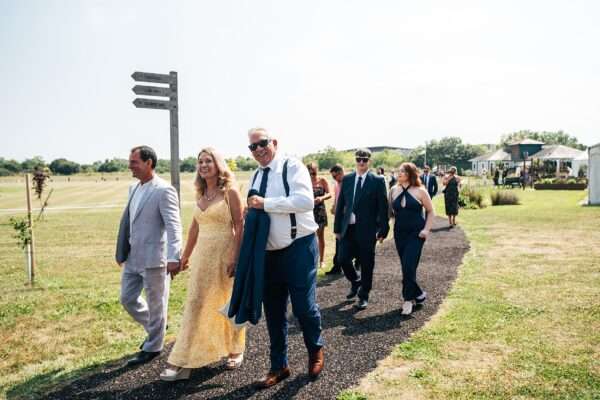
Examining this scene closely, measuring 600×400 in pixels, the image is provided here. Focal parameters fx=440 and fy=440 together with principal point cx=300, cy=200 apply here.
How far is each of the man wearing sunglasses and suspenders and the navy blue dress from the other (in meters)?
2.35

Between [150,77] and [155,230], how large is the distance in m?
3.53

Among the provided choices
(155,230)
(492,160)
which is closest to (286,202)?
(155,230)

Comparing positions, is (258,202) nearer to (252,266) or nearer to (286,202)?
(286,202)

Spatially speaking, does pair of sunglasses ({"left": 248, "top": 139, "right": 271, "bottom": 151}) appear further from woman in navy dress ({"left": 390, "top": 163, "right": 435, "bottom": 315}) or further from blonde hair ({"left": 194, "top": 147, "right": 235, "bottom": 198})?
woman in navy dress ({"left": 390, "top": 163, "right": 435, "bottom": 315})

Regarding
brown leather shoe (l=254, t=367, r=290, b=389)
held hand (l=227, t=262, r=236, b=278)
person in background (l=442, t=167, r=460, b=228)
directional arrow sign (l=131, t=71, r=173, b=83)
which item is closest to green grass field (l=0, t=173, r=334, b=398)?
held hand (l=227, t=262, r=236, b=278)

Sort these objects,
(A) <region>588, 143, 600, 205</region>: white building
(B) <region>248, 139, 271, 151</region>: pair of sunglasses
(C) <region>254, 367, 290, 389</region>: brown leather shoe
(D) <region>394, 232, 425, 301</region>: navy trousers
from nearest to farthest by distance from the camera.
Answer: (B) <region>248, 139, 271, 151</region>: pair of sunglasses
(C) <region>254, 367, 290, 389</region>: brown leather shoe
(D) <region>394, 232, 425, 301</region>: navy trousers
(A) <region>588, 143, 600, 205</region>: white building

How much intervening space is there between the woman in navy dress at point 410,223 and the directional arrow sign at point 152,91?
3.99m

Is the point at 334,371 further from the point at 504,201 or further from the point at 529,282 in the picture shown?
the point at 504,201

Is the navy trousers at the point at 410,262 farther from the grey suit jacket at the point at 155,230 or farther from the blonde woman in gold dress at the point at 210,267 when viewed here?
the grey suit jacket at the point at 155,230

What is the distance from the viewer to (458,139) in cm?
11481

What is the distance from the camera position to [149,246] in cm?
443

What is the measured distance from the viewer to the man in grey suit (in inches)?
173

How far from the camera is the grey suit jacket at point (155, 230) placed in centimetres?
439

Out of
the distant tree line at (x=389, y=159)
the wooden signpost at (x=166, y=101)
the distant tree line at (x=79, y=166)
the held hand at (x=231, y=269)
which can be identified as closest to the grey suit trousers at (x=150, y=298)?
the held hand at (x=231, y=269)
